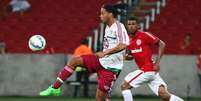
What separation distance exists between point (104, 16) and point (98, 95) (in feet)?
4.55

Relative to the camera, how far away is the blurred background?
886 inches

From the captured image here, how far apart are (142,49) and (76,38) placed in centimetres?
1327

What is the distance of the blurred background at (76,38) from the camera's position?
22516 mm

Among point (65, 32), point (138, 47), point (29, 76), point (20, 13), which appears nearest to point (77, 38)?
point (65, 32)

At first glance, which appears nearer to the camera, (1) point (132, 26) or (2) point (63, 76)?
(2) point (63, 76)

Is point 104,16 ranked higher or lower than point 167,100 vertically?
higher

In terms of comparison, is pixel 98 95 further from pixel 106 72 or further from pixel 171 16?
pixel 171 16

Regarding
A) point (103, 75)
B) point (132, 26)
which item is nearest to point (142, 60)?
point (132, 26)

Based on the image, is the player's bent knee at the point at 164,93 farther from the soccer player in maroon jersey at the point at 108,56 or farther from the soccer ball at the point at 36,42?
the soccer ball at the point at 36,42

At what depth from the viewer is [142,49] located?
46.8ft

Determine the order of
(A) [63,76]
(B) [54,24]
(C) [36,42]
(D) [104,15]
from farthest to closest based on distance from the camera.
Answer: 1. (B) [54,24]
2. (C) [36,42]
3. (D) [104,15]
4. (A) [63,76]

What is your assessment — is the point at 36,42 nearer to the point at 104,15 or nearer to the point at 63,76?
the point at 63,76

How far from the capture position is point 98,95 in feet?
42.6

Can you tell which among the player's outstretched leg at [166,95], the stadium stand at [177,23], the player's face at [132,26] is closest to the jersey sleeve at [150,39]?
the player's face at [132,26]
